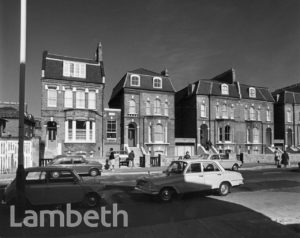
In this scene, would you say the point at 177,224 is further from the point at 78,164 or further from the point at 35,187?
the point at 78,164

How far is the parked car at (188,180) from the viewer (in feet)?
32.6

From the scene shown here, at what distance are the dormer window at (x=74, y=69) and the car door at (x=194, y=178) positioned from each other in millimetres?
23045

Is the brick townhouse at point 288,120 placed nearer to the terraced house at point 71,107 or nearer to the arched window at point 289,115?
the arched window at point 289,115

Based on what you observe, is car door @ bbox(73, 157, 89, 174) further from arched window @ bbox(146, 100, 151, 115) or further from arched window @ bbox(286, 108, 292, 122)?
arched window @ bbox(286, 108, 292, 122)

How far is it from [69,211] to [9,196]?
200 cm

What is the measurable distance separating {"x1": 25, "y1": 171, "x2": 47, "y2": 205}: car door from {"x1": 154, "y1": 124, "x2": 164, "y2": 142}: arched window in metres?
24.2

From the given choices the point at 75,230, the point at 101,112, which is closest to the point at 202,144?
the point at 101,112

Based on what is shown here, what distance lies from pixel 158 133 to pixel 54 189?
24510 mm

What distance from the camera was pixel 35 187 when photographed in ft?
27.4

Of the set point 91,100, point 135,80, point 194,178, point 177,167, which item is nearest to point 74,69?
point 91,100

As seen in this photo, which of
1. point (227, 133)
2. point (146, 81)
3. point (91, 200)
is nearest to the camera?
point (91, 200)

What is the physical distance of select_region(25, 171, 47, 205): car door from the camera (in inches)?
326

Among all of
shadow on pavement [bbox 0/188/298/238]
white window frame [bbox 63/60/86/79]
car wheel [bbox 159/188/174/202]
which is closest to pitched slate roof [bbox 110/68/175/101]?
white window frame [bbox 63/60/86/79]

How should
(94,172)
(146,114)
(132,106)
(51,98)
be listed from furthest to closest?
(146,114) → (132,106) → (51,98) → (94,172)
